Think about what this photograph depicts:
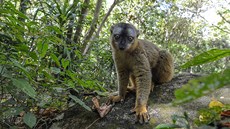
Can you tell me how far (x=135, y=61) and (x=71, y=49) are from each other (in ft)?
3.16

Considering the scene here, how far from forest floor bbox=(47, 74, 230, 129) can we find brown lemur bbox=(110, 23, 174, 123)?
197 millimetres

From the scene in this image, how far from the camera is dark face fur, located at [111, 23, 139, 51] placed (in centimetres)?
433

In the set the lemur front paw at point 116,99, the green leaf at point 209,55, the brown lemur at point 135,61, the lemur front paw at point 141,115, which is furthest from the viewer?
the brown lemur at point 135,61

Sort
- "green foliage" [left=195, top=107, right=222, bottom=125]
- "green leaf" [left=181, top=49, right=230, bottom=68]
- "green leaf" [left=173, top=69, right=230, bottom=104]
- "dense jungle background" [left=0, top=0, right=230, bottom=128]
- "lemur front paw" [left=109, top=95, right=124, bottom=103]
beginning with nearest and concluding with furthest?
"green leaf" [left=173, top=69, right=230, bottom=104] → "green leaf" [left=181, top=49, right=230, bottom=68] → "green foliage" [left=195, top=107, right=222, bottom=125] → "dense jungle background" [left=0, top=0, right=230, bottom=128] → "lemur front paw" [left=109, top=95, right=124, bottom=103]

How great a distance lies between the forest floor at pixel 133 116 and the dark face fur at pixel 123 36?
0.78m

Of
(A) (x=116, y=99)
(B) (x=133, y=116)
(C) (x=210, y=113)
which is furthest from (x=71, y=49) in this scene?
(C) (x=210, y=113)

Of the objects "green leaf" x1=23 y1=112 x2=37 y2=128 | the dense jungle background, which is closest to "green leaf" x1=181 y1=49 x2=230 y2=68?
the dense jungle background

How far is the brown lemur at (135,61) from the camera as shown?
163 inches

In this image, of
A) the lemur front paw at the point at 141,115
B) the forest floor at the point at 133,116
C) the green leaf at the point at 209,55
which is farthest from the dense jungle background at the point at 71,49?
the lemur front paw at the point at 141,115

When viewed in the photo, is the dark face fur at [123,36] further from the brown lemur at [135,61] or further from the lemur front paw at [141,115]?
the lemur front paw at [141,115]

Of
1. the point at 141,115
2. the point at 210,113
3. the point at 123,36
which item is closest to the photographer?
the point at 210,113

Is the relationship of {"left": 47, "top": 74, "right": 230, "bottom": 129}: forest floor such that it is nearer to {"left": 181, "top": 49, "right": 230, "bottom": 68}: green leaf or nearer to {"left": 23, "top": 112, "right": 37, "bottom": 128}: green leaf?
{"left": 23, "top": 112, "right": 37, "bottom": 128}: green leaf

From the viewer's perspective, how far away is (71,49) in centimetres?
391

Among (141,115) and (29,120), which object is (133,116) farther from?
(29,120)
